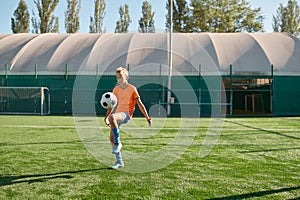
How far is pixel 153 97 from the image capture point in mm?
24969

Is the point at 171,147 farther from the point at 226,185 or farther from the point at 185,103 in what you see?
the point at 185,103

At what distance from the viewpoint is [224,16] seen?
163ft

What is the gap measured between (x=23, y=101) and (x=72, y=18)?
29.1m

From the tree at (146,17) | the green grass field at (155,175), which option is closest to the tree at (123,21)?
the tree at (146,17)

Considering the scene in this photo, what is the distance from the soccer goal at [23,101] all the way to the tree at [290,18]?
44050 millimetres

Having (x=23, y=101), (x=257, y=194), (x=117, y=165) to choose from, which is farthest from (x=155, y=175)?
(x=23, y=101)

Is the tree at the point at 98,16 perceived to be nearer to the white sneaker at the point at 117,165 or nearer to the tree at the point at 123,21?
the tree at the point at 123,21

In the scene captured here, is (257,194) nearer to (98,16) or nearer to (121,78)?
(121,78)

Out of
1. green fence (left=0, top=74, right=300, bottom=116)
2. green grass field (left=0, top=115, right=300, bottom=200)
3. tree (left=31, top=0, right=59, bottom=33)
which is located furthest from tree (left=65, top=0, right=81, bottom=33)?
green grass field (left=0, top=115, right=300, bottom=200)

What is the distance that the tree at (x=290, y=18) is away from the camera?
5545 centimetres

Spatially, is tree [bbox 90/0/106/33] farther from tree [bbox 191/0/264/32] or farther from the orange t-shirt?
the orange t-shirt

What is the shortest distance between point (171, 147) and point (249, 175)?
3377 mm

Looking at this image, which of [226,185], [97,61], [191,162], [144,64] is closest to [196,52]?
[144,64]

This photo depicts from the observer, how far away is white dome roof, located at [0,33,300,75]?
25.7 meters
